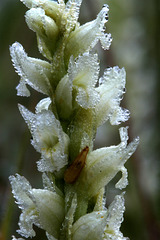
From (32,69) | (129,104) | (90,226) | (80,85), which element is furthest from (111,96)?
(129,104)

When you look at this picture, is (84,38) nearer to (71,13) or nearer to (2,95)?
(71,13)

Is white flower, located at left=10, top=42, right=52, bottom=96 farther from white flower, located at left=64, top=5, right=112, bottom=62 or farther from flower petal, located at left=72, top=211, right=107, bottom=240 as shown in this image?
flower petal, located at left=72, top=211, right=107, bottom=240

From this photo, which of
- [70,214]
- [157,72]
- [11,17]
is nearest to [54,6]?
[70,214]

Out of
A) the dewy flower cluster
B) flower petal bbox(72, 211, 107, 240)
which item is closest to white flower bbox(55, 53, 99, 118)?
the dewy flower cluster

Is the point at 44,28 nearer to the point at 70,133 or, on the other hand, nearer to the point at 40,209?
the point at 70,133

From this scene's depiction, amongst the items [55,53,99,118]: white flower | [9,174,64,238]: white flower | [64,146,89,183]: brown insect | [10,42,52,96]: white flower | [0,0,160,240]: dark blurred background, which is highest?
[0,0,160,240]: dark blurred background

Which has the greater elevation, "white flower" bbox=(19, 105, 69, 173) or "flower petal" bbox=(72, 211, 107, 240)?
"white flower" bbox=(19, 105, 69, 173)
